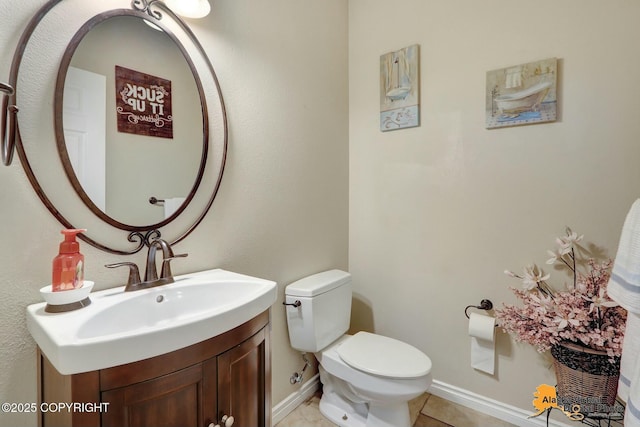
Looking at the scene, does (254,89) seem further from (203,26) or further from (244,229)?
(244,229)

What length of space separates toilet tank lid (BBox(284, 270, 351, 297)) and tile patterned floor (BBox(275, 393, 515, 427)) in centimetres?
73

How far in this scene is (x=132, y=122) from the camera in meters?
1.08

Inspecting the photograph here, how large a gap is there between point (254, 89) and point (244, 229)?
70 centimetres

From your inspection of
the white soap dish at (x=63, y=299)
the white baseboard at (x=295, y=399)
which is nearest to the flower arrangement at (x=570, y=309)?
the white baseboard at (x=295, y=399)

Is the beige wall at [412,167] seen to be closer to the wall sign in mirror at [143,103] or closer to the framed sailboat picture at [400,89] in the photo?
the framed sailboat picture at [400,89]

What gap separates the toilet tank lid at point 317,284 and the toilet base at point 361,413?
63 centimetres

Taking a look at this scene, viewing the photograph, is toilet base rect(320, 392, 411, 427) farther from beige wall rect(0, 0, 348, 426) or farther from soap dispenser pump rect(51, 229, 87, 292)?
soap dispenser pump rect(51, 229, 87, 292)

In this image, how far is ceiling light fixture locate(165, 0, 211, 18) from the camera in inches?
44.8

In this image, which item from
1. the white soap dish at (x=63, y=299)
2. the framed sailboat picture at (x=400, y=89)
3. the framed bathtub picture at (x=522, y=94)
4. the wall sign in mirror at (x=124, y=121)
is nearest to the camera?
the white soap dish at (x=63, y=299)

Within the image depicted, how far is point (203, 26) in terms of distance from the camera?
4.14 ft

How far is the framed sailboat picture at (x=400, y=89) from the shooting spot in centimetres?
184

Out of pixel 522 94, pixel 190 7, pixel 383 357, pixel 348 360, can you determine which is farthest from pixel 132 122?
pixel 522 94

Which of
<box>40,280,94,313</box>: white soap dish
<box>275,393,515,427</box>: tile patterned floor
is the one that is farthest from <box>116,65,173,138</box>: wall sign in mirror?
<box>275,393,515,427</box>: tile patterned floor

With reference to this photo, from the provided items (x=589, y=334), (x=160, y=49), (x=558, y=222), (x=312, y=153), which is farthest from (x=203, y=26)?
(x=589, y=334)
